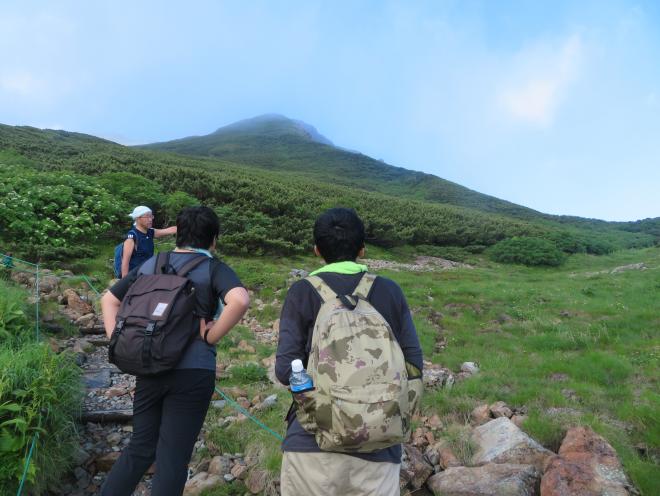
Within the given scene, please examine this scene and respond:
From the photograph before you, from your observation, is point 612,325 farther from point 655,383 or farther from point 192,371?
point 192,371

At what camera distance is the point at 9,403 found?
10.2ft

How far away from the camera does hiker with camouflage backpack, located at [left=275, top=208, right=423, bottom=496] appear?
1742 mm

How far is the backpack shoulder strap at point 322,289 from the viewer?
1965 millimetres

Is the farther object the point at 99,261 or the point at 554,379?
the point at 99,261

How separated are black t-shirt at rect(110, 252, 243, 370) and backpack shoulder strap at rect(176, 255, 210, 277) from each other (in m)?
0.02

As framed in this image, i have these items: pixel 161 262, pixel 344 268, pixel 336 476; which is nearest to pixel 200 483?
pixel 161 262

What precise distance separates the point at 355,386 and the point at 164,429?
55.6 inches

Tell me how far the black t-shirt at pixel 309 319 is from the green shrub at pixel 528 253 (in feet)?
82.2

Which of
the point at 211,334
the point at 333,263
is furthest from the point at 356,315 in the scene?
the point at 211,334

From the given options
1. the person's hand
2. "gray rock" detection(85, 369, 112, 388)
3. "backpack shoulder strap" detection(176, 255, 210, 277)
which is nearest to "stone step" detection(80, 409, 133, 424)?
"gray rock" detection(85, 369, 112, 388)

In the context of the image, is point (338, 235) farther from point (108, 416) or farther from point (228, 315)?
point (108, 416)

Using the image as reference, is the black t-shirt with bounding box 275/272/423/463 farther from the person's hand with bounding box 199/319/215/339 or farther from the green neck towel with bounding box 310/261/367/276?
the person's hand with bounding box 199/319/215/339

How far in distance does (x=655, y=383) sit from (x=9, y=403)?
7.37 m

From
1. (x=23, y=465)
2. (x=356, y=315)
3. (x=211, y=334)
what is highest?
(x=356, y=315)
